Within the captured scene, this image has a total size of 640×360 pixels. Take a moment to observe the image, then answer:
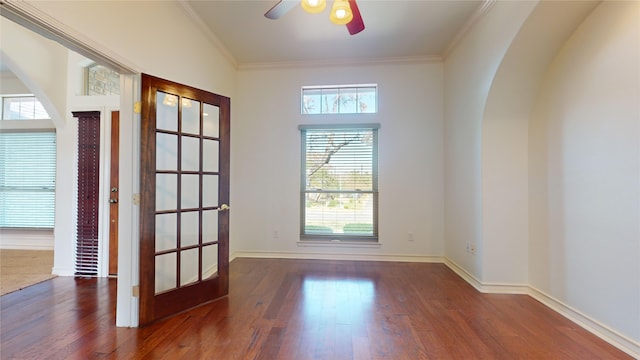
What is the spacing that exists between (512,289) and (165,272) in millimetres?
3656

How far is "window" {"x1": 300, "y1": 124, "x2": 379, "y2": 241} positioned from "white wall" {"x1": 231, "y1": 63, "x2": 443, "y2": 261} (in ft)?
0.43

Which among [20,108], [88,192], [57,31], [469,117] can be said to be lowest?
[88,192]

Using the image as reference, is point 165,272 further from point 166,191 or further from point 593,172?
point 593,172

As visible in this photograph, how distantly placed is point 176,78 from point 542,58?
12.0 feet

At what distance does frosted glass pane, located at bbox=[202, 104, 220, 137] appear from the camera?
2.66 m

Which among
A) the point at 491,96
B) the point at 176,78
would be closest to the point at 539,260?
the point at 491,96

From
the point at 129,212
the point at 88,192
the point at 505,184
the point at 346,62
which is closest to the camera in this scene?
the point at 129,212

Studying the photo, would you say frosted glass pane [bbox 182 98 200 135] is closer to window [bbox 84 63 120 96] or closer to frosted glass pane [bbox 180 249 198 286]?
frosted glass pane [bbox 180 249 198 286]

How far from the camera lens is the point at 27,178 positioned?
4512 millimetres

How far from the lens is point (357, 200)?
4.10m

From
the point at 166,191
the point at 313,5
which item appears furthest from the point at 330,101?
the point at 166,191

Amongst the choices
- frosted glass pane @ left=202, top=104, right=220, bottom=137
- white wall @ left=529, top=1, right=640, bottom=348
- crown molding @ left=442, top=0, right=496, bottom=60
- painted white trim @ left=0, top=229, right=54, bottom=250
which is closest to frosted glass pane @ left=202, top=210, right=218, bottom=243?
frosted glass pane @ left=202, top=104, right=220, bottom=137

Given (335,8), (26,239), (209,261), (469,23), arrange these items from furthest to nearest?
(26,239) → (469,23) → (209,261) → (335,8)

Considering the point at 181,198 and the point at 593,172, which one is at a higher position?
the point at 593,172
